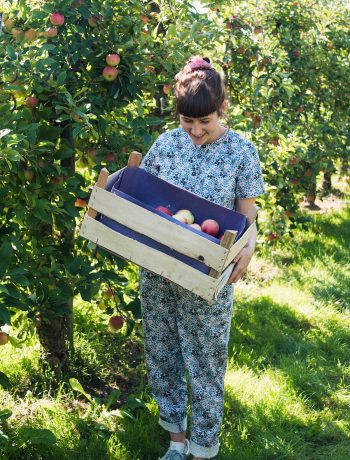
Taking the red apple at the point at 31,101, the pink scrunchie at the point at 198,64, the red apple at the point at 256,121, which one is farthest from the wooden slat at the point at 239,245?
the red apple at the point at 256,121

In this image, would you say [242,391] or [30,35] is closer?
[30,35]

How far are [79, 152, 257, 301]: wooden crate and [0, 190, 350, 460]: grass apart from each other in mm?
958

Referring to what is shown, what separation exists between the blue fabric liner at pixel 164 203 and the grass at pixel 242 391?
991 millimetres

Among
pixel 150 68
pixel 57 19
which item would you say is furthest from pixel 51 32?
pixel 150 68

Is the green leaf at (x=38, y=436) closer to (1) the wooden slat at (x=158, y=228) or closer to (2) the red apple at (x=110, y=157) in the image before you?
(1) the wooden slat at (x=158, y=228)

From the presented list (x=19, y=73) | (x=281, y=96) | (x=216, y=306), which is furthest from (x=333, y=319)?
(x=19, y=73)

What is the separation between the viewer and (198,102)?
1970mm

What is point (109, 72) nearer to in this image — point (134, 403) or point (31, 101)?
point (31, 101)

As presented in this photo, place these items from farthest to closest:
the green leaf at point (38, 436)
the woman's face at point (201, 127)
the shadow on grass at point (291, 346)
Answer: the shadow on grass at point (291, 346) → the green leaf at point (38, 436) → the woman's face at point (201, 127)

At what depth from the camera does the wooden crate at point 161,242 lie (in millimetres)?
1842

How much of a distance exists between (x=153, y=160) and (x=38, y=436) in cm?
114

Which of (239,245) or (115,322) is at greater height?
(239,245)

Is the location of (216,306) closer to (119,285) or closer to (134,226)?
(134,226)

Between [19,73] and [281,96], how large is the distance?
2179mm
